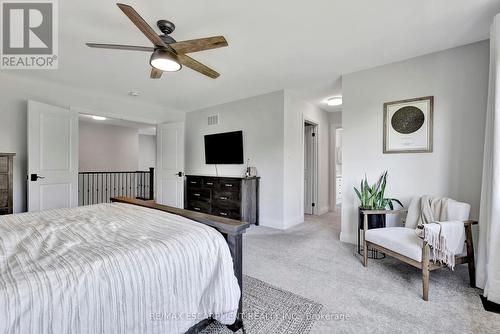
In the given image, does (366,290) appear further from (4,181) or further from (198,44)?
(4,181)

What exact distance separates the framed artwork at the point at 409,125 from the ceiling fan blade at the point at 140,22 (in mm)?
2675

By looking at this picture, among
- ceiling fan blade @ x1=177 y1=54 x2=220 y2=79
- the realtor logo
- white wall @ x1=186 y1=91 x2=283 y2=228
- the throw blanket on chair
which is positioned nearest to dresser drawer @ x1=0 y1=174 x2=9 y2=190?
the realtor logo

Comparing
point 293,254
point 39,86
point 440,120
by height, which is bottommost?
point 293,254

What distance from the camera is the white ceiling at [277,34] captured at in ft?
6.34

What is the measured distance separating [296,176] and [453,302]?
2735 millimetres

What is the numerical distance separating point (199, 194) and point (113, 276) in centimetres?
375

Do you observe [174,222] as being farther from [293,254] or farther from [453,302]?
[453,302]

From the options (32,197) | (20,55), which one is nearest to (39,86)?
(20,55)

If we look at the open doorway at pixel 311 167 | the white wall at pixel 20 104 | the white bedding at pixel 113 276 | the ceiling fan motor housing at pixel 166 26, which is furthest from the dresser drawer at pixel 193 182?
the white bedding at pixel 113 276

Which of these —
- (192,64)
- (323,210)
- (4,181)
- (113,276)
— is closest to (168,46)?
(192,64)

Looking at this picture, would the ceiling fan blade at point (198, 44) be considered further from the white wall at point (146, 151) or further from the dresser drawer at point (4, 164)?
the white wall at point (146, 151)

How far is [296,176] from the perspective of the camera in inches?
171

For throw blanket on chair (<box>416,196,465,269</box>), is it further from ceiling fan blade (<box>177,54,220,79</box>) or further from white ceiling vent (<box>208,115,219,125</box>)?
white ceiling vent (<box>208,115,219,125</box>)

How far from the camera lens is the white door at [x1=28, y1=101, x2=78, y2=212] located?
3.34m
